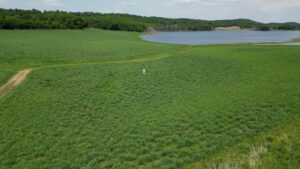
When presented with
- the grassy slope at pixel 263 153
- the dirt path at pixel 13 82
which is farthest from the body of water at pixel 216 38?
the grassy slope at pixel 263 153

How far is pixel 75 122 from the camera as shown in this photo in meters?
13.5

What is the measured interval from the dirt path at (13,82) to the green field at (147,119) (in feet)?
3.03

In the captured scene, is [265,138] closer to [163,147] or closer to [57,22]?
[163,147]

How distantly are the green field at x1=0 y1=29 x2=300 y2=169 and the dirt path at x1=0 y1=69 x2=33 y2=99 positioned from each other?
36.4 inches

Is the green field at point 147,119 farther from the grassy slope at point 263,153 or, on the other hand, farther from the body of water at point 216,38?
the body of water at point 216,38

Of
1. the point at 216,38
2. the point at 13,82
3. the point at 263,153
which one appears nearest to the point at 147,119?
the point at 263,153

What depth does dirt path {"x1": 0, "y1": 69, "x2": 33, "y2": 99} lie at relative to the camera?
17.4 m

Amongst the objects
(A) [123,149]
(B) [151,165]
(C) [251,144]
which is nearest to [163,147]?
(B) [151,165]

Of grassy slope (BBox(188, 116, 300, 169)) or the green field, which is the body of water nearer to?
the green field

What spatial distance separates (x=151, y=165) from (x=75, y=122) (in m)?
7.95

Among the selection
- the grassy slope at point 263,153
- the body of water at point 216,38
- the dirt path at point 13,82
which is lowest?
the grassy slope at point 263,153

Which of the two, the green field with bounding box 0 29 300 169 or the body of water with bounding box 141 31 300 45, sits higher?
the body of water with bounding box 141 31 300 45

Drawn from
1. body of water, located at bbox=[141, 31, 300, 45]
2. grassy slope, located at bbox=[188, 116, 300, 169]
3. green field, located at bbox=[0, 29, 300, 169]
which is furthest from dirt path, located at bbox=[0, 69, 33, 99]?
body of water, located at bbox=[141, 31, 300, 45]

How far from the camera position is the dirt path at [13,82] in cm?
1738
